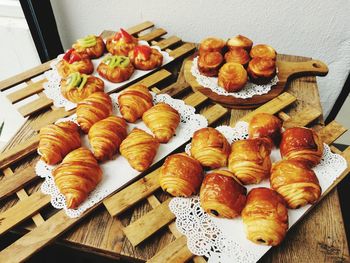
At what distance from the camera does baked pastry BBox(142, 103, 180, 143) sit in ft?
3.60

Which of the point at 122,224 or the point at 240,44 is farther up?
the point at 240,44

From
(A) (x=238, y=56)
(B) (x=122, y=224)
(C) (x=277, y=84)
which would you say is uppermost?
(A) (x=238, y=56)

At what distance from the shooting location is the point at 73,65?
1.37 meters

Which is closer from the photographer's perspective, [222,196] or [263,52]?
[222,196]

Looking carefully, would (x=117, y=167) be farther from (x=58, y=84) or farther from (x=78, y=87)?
(x=58, y=84)

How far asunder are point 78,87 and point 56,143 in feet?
1.05

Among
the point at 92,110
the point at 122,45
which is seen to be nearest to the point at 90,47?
the point at 122,45

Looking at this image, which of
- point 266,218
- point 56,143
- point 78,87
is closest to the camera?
point 266,218

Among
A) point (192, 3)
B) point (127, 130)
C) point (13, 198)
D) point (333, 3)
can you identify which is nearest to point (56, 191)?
point (13, 198)

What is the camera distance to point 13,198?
1.00 meters

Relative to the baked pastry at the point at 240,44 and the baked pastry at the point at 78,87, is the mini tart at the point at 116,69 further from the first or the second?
the baked pastry at the point at 240,44

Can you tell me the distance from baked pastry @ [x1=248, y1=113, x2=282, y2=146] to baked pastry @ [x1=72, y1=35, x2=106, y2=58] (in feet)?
2.82

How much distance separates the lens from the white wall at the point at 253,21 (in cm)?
162

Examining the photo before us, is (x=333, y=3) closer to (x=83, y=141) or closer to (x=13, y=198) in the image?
(x=83, y=141)
